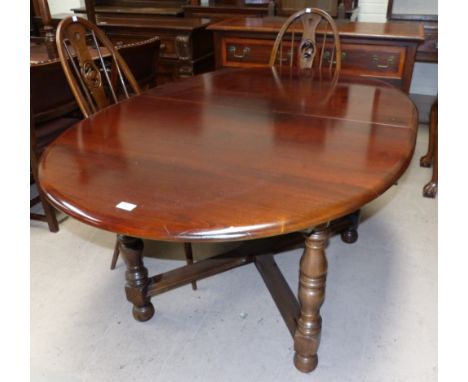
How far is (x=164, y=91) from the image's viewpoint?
1842mm

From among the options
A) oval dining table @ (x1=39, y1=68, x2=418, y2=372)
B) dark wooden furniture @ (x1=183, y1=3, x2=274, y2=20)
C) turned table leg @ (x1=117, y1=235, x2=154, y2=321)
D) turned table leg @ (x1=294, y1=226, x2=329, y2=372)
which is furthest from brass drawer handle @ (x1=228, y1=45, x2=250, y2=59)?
turned table leg @ (x1=294, y1=226, x2=329, y2=372)

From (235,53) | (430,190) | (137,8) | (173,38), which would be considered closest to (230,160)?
(430,190)

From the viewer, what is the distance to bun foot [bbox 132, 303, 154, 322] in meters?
1.62

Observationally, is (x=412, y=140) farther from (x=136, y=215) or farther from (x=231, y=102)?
(x=136, y=215)

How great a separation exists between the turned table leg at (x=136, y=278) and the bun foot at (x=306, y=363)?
604 millimetres

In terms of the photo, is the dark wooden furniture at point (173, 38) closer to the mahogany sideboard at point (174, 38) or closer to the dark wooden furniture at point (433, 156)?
the mahogany sideboard at point (174, 38)

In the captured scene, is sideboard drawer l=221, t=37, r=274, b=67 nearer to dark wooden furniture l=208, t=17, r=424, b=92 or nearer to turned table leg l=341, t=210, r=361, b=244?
dark wooden furniture l=208, t=17, r=424, b=92

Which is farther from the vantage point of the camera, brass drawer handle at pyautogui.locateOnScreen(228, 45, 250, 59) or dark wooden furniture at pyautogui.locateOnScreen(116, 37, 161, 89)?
brass drawer handle at pyautogui.locateOnScreen(228, 45, 250, 59)

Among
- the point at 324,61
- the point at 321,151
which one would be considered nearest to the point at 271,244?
the point at 321,151

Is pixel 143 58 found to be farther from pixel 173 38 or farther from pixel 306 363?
pixel 306 363

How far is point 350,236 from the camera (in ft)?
6.79

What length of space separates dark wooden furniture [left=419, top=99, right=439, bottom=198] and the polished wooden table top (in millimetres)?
868

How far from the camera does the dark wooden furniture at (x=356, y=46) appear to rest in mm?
2436

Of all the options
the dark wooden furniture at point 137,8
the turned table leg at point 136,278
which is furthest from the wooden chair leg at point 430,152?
the dark wooden furniture at point 137,8
